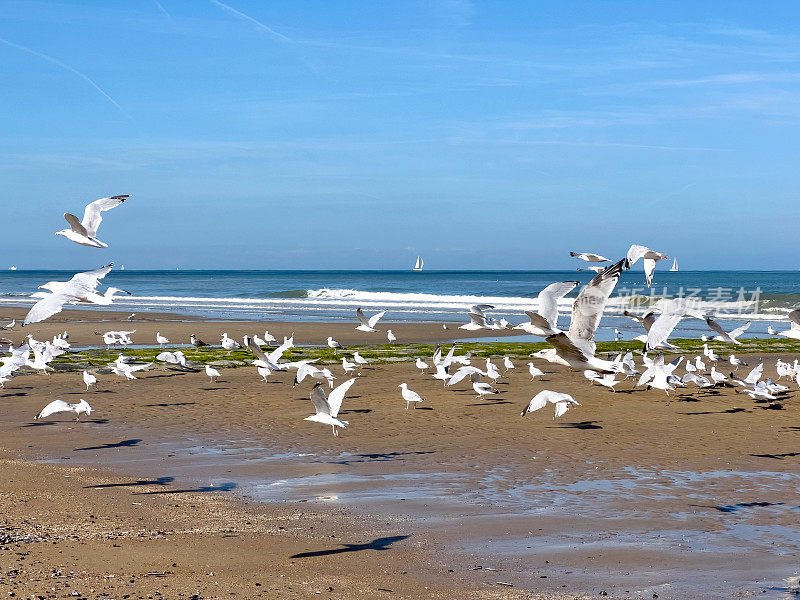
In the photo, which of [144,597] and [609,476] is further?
[609,476]

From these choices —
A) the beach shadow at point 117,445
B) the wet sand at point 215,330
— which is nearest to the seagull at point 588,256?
the beach shadow at point 117,445

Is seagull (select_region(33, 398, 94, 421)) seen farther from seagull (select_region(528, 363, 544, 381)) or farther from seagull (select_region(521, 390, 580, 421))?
seagull (select_region(528, 363, 544, 381))

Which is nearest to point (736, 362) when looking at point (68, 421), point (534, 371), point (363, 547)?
point (534, 371)

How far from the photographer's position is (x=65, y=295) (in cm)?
1059

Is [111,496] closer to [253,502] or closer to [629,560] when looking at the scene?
[253,502]

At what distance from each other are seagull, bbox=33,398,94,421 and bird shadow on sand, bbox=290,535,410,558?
6910mm

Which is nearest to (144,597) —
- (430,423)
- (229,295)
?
(430,423)

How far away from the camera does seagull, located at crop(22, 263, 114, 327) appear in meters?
9.98

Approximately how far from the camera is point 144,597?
630 centimetres

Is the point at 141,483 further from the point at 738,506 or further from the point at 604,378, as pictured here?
the point at 604,378

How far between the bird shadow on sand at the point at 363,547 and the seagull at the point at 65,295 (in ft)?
14.3

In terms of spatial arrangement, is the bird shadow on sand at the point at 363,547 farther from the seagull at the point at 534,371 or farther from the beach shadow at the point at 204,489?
the seagull at the point at 534,371

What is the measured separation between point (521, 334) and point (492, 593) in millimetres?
25723

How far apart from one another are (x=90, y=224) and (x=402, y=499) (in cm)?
730
